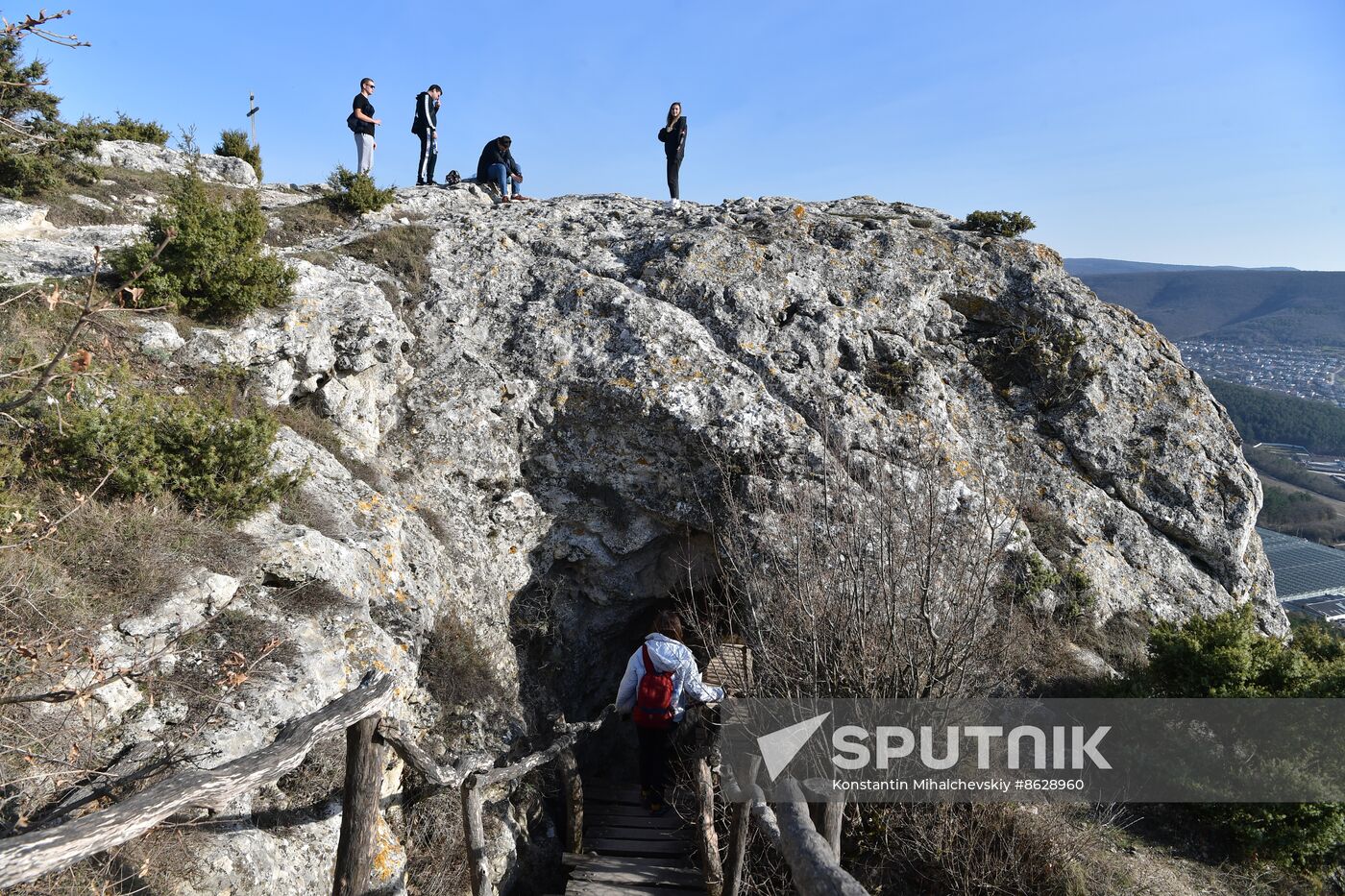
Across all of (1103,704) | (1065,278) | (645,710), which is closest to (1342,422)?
(1065,278)

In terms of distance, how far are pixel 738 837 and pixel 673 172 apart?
13347 millimetres

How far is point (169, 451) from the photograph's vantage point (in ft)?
21.5

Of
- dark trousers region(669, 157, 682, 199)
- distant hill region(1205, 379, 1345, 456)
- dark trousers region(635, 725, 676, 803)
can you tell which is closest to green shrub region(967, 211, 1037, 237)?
dark trousers region(669, 157, 682, 199)

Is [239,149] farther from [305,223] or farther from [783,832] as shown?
[783,832]

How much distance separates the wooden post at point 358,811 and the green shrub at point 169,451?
2737 mm

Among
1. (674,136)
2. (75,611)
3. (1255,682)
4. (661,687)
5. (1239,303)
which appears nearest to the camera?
(75,611)

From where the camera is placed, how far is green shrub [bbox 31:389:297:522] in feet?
20.0

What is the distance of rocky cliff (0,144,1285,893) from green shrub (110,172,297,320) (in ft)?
1.43

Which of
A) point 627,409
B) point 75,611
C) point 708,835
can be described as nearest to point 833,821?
point 708,835

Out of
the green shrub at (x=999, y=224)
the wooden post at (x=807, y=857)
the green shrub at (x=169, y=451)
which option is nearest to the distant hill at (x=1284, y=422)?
the green shrub at (x=999, y=224)

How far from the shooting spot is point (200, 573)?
593 centimetres

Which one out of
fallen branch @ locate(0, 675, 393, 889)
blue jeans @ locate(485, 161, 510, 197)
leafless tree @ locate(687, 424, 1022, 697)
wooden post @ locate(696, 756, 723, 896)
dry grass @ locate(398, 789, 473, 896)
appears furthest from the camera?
blue jeans @ locate(485, 161, 510, 197)

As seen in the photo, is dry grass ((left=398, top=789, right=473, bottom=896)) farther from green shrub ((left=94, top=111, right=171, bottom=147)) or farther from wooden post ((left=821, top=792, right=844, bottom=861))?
green shrub ((left=94, top=111, right=171, bottom=147))

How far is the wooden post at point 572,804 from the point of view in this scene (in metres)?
7.99
